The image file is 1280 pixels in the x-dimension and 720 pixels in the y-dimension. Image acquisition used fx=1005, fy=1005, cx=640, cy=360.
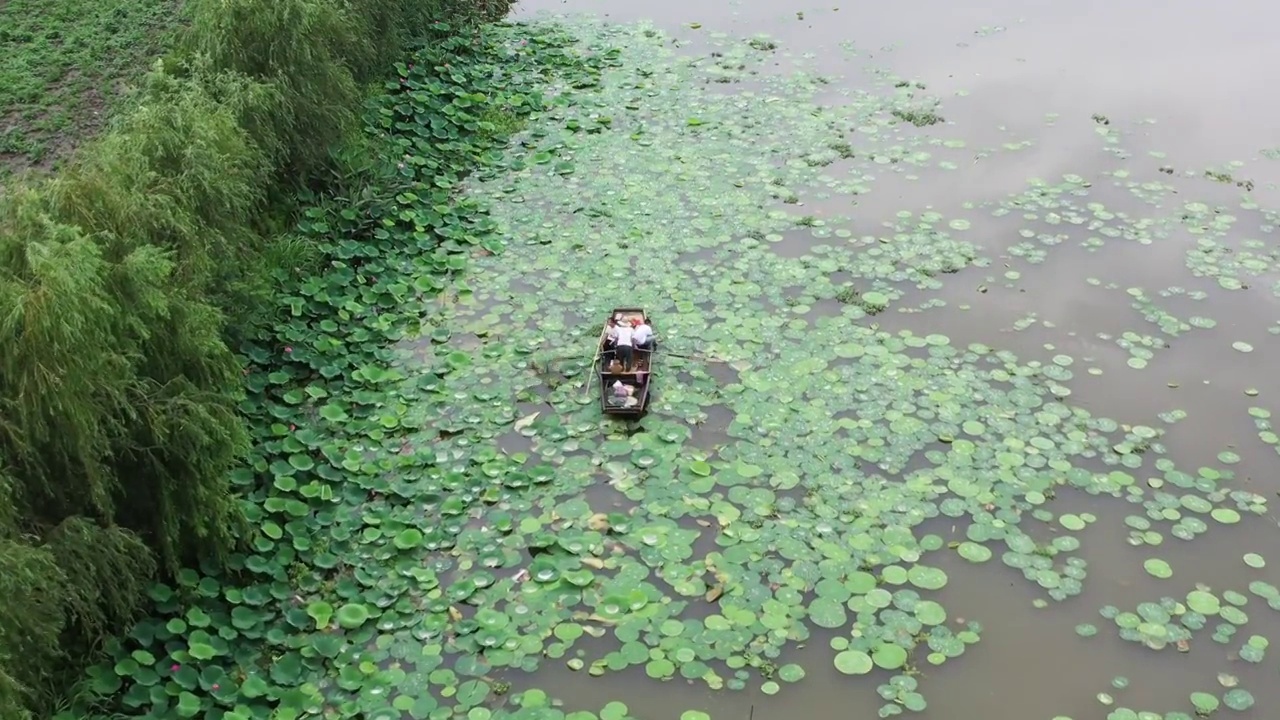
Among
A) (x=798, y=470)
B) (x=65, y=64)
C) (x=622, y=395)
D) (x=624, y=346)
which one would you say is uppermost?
(x=65, y=64)

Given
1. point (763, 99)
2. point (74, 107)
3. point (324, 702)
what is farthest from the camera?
point (763, 99)

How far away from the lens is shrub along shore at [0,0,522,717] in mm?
4418

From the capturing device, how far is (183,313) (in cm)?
524

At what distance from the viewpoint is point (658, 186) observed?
29.2 ft

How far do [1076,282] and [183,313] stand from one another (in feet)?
20.0

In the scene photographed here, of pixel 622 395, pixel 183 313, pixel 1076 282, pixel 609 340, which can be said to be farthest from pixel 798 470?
pixel 183 313

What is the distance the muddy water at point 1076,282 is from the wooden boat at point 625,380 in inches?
18.9

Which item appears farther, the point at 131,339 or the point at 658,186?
the point at 658,186

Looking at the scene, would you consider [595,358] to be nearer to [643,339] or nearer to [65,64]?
[643,339]

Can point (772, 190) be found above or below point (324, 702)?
above

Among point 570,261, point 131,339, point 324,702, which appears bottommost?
point 324,702

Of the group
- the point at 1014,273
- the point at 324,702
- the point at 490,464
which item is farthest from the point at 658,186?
the point at 324,702

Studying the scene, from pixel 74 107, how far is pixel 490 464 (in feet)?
18.3

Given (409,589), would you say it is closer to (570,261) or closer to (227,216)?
(227,216)
